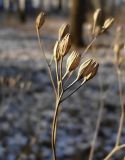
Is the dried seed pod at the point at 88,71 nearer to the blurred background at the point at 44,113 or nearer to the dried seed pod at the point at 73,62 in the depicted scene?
the dried seed pod at the point at 73,62

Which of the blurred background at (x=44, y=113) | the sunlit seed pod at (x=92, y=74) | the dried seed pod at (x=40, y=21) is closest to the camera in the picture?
the sunlit seed pod at (x=92, y=74)

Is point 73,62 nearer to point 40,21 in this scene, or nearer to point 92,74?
point 92,74

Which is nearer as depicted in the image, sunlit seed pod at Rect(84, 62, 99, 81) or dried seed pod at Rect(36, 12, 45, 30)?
sunlit seed pod at Rect(84, 62, 99, 81)

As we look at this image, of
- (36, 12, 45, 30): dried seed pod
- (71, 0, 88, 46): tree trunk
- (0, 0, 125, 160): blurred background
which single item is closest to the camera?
(36, 12, 45, 30): dried seed pod

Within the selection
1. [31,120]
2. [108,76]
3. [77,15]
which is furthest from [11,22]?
[31,120]

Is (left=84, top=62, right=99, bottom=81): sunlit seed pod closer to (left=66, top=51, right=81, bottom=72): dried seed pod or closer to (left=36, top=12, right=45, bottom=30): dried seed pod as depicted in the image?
(left=66, top=51, right=81, bottom=72): dried seed pod

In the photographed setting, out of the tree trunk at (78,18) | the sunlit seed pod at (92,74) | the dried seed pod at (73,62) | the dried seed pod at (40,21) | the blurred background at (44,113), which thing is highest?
the dried seed pod at (40,21)

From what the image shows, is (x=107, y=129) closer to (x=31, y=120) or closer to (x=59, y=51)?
(x=31, y=120)

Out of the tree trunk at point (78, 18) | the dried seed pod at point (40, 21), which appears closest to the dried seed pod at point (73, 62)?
the dried seed pod at point (40, 21)

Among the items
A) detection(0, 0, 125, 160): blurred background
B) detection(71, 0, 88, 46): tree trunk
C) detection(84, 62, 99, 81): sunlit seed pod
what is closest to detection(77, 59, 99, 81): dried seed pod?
detection(84, 62, 99, 81): sunlit seed pod
